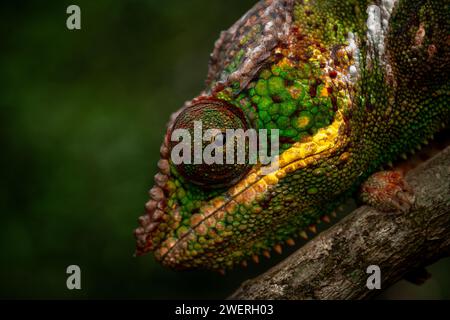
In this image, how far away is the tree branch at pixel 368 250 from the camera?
213cm

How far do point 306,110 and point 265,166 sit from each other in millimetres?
277

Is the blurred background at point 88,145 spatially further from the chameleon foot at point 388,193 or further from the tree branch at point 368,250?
the tree branch at point 368,250

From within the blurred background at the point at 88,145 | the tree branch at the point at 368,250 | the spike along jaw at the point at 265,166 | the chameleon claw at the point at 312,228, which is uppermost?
the blurred background at the point at 88,145

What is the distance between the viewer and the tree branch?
2.13 m

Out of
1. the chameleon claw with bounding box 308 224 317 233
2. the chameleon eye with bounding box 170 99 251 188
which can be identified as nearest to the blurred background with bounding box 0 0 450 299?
the chameleon claw with bounding box 308 224 317 233

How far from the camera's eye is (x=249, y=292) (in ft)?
7.34

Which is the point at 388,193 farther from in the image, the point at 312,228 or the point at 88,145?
the point at 88,145

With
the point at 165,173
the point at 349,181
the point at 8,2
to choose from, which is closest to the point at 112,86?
the point at 8,2

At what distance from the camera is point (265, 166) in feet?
7.55

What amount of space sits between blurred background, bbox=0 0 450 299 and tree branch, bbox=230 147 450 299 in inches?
A: 88.5

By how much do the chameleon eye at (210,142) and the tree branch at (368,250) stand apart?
0.42 metres

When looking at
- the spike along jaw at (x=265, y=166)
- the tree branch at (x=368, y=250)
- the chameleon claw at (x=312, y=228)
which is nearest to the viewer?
the tree branch at (x=368, y=250)

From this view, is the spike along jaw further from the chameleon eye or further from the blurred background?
the blurred background

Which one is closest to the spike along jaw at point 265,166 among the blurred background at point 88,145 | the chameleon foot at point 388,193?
the chameleon foot at point 388,193
